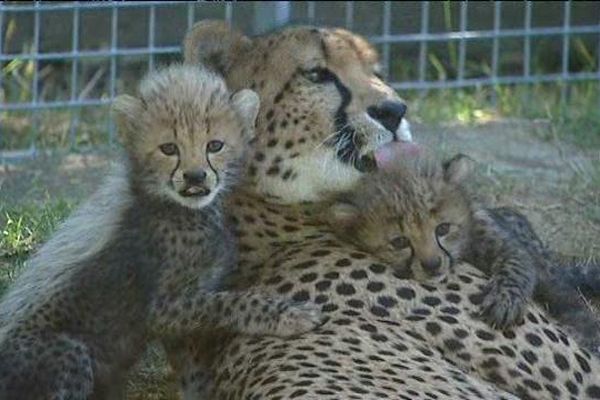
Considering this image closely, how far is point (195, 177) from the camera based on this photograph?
4637 mm

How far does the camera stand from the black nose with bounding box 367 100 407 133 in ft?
16.2

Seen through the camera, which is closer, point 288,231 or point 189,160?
point 189,160

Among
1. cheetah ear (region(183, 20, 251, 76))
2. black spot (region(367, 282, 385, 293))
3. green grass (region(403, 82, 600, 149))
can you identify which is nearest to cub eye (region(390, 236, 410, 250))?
black spot (region(367, 282, 385, 293))

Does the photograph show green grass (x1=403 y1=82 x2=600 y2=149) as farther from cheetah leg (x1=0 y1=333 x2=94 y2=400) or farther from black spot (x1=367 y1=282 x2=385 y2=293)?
cheetah leg (x1=0 y1=333 x2=94 y2=400)

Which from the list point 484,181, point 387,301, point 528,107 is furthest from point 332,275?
point 528,107

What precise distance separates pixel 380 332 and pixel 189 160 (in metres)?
0.58

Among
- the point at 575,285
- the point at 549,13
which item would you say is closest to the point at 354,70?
the point at 575,285

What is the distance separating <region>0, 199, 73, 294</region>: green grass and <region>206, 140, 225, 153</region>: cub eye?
104 centimetres

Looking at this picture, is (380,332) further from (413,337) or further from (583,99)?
(583,99)

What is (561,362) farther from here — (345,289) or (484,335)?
(345,289)

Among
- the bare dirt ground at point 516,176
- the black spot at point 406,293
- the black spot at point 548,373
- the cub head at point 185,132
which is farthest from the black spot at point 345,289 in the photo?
the bare dirt ground at point 516,176

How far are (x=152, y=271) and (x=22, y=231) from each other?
1276 millimetres

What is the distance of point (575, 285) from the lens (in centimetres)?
560

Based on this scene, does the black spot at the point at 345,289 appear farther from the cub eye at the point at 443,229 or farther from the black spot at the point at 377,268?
the cub eye at the point at 443,229
